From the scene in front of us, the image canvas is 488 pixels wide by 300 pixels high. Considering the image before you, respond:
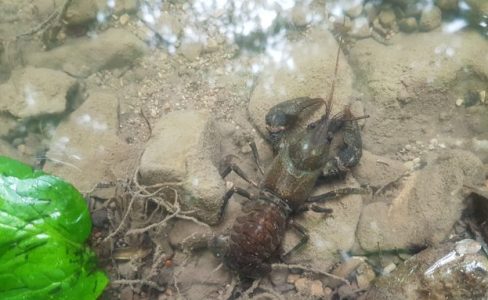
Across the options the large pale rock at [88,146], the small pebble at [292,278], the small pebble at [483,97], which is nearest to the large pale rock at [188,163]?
the large pale rock at [88,146]

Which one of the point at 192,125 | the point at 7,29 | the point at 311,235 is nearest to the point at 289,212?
the point at 311,235

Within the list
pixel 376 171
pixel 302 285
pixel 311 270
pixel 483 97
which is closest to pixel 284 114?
pixel 376 171

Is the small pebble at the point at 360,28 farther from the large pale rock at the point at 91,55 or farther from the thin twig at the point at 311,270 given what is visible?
the thin twig at the point at 311,270

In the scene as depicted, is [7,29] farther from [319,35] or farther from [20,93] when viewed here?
[319,35]

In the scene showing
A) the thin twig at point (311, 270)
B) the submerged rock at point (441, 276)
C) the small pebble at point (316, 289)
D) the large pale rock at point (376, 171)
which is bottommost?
the small pebble at point (316, 289)

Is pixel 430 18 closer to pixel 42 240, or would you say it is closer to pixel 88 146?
pixel 88 146

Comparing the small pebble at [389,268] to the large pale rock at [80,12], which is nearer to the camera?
the small pebble at [389,268]
